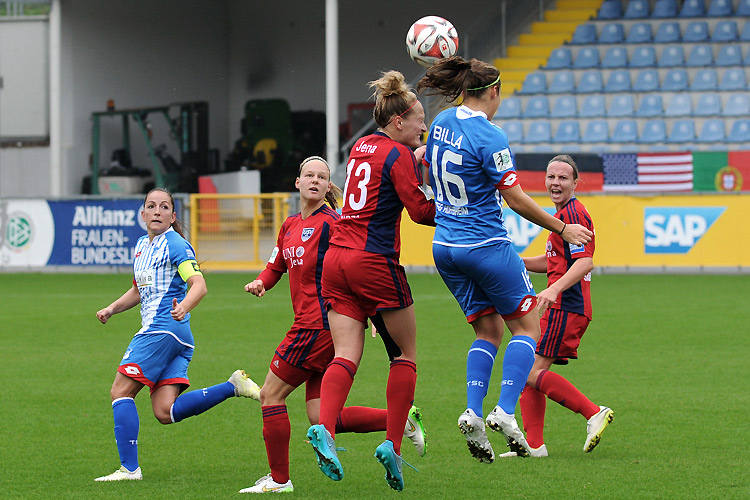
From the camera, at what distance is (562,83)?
1017 inches

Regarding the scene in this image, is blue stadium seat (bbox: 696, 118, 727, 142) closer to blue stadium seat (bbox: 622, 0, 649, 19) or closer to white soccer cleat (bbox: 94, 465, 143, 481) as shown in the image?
blue stadium seat (bbox: 622, 0, 649, 19)

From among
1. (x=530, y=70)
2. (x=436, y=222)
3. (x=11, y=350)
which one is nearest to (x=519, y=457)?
(x=436, y=222)

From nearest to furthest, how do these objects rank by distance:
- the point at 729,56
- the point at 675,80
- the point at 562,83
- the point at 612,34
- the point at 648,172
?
the point at 648,172 → the point at 675,80 → the point at 729,56 → the point at 562,83 → the point at 612,34

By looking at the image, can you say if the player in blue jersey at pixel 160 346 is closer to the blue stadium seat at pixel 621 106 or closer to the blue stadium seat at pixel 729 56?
the blue stadium seat at pixel 621 106

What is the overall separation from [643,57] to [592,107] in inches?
83.8

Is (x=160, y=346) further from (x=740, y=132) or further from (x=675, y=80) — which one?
(x=675, y=80)

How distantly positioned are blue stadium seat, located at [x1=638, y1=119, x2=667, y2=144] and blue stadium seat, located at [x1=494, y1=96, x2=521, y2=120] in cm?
293

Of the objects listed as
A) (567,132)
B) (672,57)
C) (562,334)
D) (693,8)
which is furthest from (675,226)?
(562,334)

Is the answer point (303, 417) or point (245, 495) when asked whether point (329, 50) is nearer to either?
point (303, 417)

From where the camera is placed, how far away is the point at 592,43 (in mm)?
26672

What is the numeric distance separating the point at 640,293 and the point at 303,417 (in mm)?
9652

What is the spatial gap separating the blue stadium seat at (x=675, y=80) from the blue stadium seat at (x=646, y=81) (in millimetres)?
216

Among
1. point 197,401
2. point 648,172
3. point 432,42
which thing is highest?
point 432,42

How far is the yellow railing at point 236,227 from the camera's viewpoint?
20.1m
